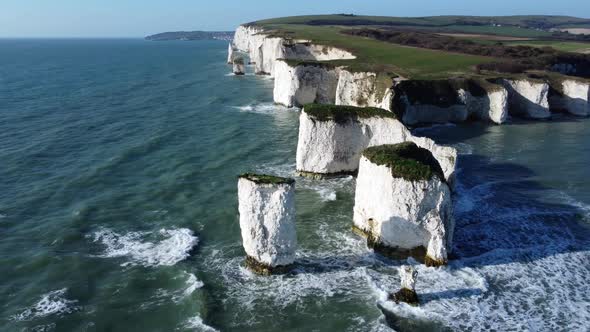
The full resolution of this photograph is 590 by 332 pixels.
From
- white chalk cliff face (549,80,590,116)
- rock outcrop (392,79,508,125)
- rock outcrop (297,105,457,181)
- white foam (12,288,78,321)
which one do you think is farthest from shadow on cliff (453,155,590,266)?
white chalk cliff face (549,80,590,116)

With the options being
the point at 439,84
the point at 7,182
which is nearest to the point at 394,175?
the point at 7,182

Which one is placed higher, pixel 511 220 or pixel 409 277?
pixel 409 277

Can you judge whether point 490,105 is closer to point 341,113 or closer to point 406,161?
point 341,113

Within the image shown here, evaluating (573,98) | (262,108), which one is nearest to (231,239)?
(262,108)

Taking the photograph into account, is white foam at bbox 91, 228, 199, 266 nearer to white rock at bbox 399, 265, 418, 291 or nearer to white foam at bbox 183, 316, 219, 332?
white foam at bbox 183, 316, 219, 332

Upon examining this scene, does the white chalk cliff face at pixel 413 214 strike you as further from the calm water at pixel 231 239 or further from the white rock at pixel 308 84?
the white rock at pixel 308 84

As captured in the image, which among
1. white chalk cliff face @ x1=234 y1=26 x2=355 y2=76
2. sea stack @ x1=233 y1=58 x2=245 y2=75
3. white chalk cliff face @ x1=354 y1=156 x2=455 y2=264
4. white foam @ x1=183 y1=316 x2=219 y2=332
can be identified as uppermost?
white chalk cliff face @ x1=234 y1=26 x2=355 y2=76

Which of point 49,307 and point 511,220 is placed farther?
point 511,220

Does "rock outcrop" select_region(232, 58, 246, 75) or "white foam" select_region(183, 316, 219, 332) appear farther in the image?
"rock outcrop" select_region(232, 58, 246, 75)
